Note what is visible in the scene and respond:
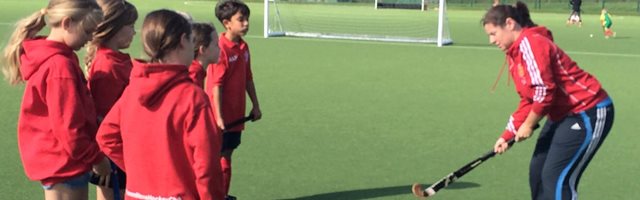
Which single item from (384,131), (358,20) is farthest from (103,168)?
(358,20)

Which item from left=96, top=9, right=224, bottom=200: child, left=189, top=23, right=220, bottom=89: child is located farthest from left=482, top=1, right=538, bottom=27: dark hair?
left=96, top=9, right=224, bottom=200: child

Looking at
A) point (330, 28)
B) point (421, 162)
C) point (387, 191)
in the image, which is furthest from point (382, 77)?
point (330, 28)

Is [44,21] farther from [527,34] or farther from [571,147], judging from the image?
[571,147]

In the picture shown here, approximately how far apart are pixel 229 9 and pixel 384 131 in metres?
3.16

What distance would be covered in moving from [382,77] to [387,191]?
6819mm

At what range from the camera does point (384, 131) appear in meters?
8.71

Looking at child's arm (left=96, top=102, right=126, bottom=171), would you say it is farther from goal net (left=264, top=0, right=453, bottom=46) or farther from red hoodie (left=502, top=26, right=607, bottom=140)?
goal net (left=264, top=0, right=453, bottom=46)

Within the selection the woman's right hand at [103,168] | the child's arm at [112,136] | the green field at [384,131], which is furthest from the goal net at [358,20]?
the child's arm at [112,136]

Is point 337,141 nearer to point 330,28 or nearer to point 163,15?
point 163,15

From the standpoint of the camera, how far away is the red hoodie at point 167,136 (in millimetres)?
3244

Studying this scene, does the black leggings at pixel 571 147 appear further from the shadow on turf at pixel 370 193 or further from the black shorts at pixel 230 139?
the black shorts at pixel 230 139

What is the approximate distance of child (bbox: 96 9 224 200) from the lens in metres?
3.25

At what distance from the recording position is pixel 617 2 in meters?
47.4

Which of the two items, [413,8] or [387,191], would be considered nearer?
[387,191]
